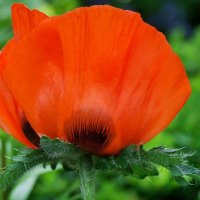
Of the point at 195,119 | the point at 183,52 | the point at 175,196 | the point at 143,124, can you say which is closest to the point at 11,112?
the point at 143,124

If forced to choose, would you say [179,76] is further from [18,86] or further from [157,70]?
[18,86]

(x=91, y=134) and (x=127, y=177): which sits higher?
(x=91, y=134)

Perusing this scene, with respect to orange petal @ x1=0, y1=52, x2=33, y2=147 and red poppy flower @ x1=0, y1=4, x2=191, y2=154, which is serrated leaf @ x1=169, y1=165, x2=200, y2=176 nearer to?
red poppy flower @ x1=0, y1=4, x2=191, y2=154

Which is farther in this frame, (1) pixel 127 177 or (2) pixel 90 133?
(1) pixel 127 177

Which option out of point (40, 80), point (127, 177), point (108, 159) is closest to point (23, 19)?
point (40, 80)

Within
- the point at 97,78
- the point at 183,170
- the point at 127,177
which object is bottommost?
the point at 127,177

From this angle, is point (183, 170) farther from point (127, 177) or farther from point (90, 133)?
point (127, 177)
